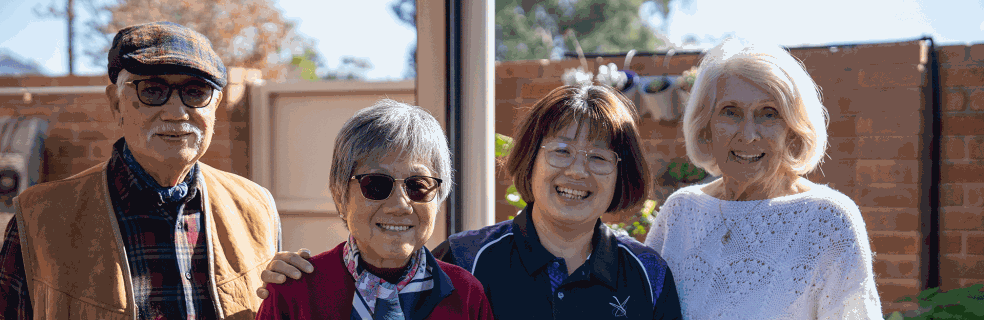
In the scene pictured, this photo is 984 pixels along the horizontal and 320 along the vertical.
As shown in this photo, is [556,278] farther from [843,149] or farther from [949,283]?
[949,283]

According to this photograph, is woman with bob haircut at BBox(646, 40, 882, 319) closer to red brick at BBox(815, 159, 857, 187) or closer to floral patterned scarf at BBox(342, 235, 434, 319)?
floral patterned scarf at BBox(342, 235, 434, 319)

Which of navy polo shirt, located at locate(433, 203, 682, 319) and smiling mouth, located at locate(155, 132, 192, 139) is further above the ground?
smiling mouth, located at locate(155, 132, 192, 139)

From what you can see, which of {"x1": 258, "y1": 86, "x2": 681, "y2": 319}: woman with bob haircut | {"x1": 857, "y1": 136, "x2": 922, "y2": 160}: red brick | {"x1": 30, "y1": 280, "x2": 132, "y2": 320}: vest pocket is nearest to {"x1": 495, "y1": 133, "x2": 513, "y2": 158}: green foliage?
{"x1": 258, "y1": 86, "x2": 681, "y2": 319}: woman with bob haircut

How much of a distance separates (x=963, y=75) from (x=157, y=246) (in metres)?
4.55

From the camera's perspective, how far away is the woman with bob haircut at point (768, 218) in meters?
1.79

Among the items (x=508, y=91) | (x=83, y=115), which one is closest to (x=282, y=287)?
(x=508, y=91)

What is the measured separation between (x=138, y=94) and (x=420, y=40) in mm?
1428

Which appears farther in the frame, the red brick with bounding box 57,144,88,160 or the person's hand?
the red brick with bounding box 57,144,88,160

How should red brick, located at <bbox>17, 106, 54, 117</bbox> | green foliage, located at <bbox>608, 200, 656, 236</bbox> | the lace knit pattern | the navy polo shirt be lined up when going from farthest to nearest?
red brick, located at <bbox>17, 106, 54, 117</bbox> < green foliage, located at <bbox>608, 200, 656, 236</bbox> < the lace knit pattern < the navy polo shirt

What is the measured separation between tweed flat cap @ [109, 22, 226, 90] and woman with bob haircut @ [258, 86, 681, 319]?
2.42ft

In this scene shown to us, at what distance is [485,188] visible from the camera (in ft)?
9.23

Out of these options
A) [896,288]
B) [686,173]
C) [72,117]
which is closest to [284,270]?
[686,173]

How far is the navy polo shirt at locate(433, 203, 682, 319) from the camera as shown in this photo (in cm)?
166

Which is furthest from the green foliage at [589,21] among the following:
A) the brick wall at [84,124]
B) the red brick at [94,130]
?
the red brick at [94,130]
